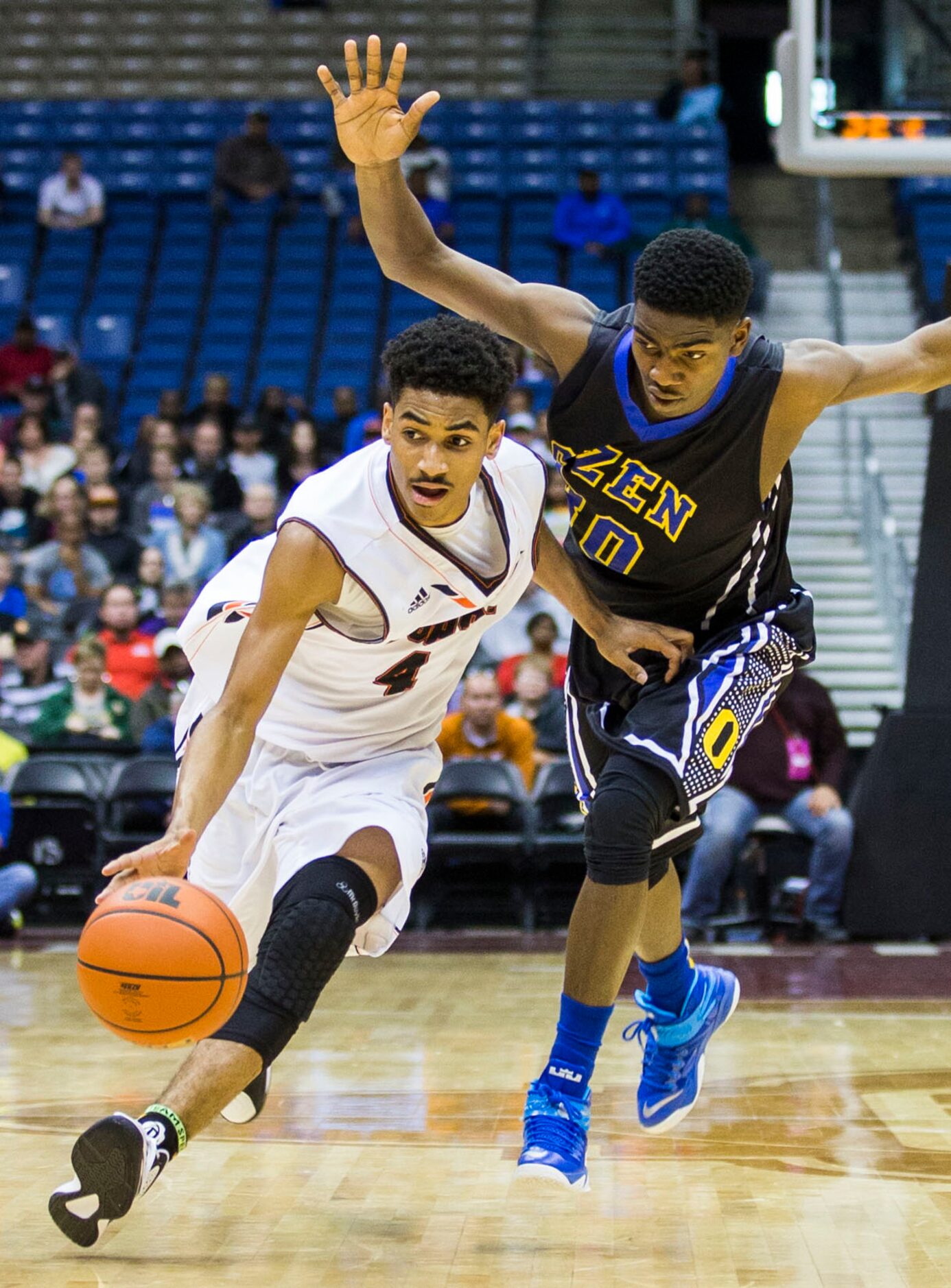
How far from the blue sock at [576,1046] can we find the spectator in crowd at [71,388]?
10.3 meters

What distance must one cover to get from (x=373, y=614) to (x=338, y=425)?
348 inches

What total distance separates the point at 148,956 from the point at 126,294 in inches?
493

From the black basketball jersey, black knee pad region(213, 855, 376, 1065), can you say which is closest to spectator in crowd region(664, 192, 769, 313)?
the black basketball jersey

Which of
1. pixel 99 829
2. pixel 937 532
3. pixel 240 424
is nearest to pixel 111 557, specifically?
pixel 240 424

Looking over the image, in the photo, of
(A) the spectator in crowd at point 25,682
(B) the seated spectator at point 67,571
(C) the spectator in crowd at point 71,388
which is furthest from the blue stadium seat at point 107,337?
(A) the spectator in crowd at point 25,682

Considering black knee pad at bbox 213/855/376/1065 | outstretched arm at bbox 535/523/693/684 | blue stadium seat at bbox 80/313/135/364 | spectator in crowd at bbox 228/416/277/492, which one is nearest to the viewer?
black knee pad at bbox 213/855/376/1065

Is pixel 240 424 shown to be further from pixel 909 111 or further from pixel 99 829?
pixel 909 111

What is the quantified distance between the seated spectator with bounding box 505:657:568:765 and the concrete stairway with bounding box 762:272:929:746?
1.87 m

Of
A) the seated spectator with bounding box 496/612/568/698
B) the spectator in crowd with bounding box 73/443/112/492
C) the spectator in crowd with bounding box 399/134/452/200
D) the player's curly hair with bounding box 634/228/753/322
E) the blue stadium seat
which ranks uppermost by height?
the spectator in crowd with bounding box 399/134/452/200

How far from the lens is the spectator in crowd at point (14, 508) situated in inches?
464

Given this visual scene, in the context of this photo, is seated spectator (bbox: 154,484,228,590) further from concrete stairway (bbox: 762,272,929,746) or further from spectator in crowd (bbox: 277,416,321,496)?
concrete stairway (bbox: 762,272,929,746)

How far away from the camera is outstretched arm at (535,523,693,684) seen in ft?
13.3

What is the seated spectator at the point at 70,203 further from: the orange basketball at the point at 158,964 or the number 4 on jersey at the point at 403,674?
the orange basketball at the point at 158,964

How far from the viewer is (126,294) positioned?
49.1ft
